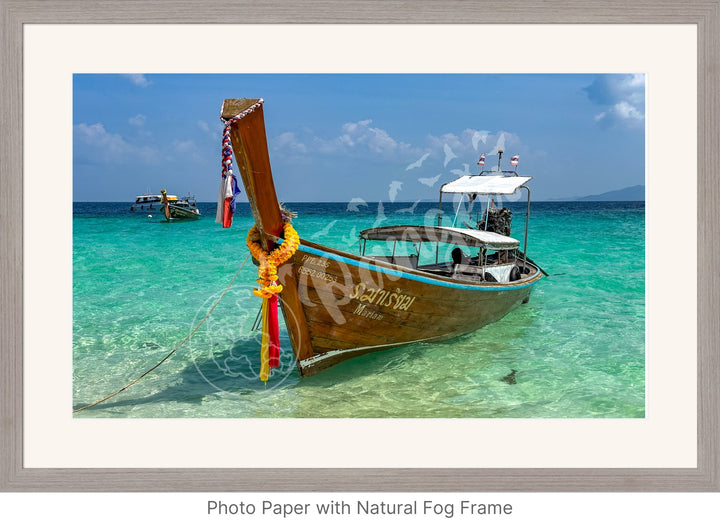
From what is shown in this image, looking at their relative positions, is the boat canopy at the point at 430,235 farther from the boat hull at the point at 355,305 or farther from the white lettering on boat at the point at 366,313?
the white lettering on boat at the point at 366,313

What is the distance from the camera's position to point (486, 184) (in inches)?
391

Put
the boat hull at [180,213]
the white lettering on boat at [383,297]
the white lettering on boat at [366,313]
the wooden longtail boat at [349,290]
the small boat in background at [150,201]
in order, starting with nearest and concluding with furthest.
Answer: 1. the wooden longtail boat at [349,290]
2. the white lettering on boat at [383,297]
3. the white lettering on boat at [366,313]
4. the boat hull at [180,213]
5. the small boat in background at [150,201]

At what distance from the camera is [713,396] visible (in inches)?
154

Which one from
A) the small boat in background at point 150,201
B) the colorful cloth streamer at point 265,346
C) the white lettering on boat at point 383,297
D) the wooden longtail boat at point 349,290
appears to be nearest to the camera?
the wooden longtail boat at point 349,290

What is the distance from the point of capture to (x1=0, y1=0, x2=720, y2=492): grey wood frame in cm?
377

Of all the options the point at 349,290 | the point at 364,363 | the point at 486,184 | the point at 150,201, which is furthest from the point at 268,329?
the point at 150,201

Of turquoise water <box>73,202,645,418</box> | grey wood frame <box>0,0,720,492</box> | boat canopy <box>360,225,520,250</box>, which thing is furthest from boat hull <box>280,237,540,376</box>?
grey wood frame <box>0,0,720,492</box>

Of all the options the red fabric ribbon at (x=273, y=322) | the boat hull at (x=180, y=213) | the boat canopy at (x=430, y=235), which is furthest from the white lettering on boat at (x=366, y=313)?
the boat hull at (x=180, y=213)

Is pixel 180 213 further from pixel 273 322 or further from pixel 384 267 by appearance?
pixel 273 322

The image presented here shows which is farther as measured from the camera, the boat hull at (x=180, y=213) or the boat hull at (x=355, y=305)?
the boat hull at (x=180, y=213)

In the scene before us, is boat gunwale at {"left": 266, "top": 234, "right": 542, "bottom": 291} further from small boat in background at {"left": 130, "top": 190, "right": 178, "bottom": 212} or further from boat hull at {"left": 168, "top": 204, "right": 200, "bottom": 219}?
small boat in background at {"left": 130, "top": 190, "right": 178, "bottom": 212}

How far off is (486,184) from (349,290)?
4880mm
